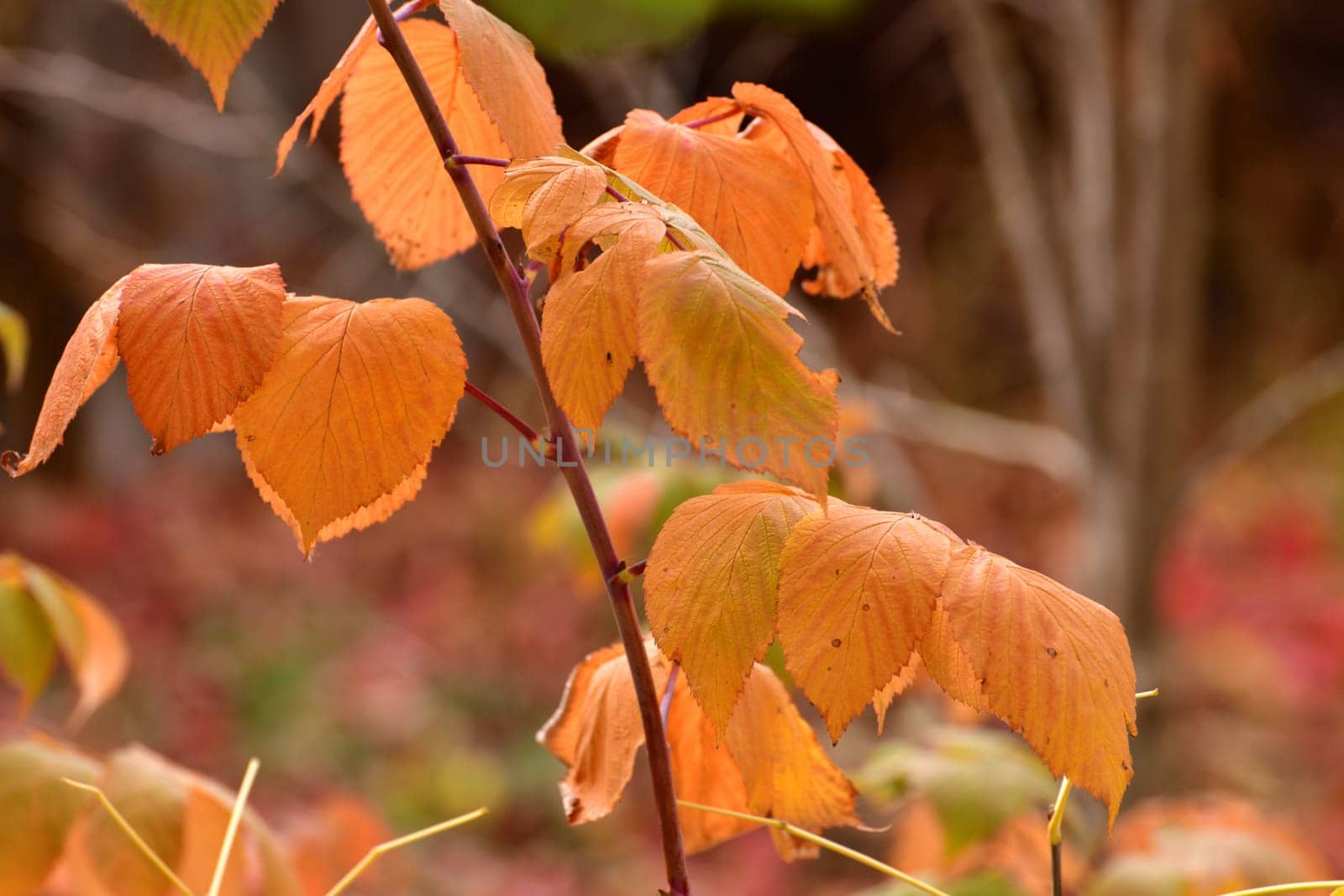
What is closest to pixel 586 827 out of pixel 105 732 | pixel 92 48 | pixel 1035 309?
pixel 105 732

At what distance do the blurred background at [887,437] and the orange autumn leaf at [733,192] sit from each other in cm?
5

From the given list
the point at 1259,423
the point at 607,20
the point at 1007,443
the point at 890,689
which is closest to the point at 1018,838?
the point at 890,689

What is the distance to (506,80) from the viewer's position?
1.42 ft

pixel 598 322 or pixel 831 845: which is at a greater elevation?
pixel 598 322

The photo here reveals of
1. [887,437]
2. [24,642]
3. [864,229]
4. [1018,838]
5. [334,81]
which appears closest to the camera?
[334,81]

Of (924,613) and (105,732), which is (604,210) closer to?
(924,613)

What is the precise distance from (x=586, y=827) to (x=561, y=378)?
2725 millimetres

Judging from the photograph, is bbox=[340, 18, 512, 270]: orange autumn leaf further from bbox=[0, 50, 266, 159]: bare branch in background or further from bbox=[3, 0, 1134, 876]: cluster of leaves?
bbox=[0, 50, 266, 159]: bare branch in background

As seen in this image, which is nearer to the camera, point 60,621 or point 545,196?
point 545,196

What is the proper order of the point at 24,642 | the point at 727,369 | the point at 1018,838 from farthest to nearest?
the point at 1018,838 < the point at 24,642 < the point at 727,369

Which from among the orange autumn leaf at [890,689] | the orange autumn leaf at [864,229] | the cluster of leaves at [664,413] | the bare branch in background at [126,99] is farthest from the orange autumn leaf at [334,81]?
the bare branch in background at [126,99]

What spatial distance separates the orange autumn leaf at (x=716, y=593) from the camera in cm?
38

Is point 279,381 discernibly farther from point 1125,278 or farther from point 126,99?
point 126,99

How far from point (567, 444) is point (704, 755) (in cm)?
22
